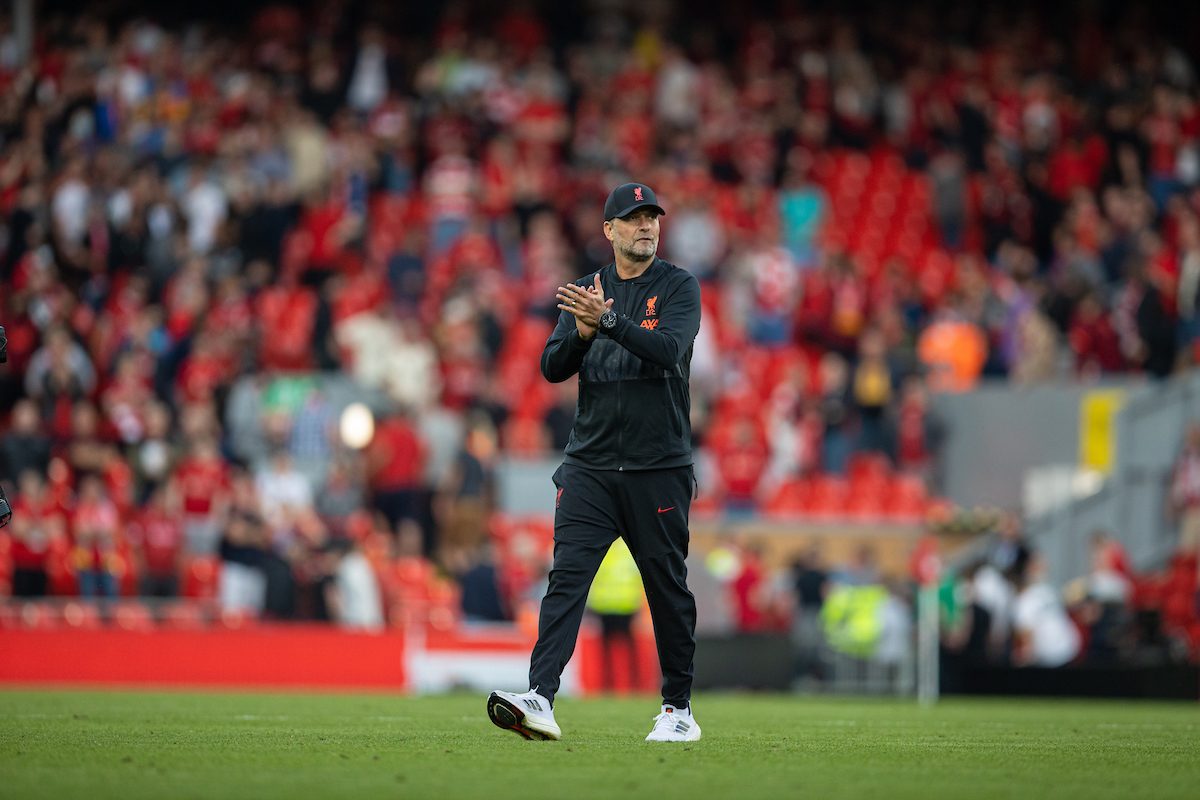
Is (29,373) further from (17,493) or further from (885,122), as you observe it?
(885,122)

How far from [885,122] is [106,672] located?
1481 centimetres

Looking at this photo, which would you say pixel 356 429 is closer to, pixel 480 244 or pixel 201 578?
pixel 201 578

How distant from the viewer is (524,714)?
21.5 feet

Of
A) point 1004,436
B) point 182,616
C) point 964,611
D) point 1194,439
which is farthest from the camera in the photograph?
point 1004,436

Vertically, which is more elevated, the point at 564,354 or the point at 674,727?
the point at 564,354

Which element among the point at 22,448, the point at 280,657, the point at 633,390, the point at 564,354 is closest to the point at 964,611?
the point at 280,657

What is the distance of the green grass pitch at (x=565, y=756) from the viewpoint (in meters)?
5.12

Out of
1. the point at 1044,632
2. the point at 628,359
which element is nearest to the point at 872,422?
the point at 1044,632

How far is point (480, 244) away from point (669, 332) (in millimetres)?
13850

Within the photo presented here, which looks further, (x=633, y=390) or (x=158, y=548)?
(x=158, y=548)

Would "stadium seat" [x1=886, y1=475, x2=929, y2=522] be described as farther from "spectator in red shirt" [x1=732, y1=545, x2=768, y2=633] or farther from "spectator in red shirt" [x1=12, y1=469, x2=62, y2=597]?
"spectator in red shirt" [x1=12, y1=469, x2=62, y2=597]

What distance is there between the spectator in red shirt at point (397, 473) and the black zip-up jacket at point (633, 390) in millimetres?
10879

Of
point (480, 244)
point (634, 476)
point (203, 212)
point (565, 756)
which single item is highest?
point (203, 212)

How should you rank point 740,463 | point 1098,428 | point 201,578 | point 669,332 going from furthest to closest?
point 1098,428
point 740,463
point 201,578
point 669,332
